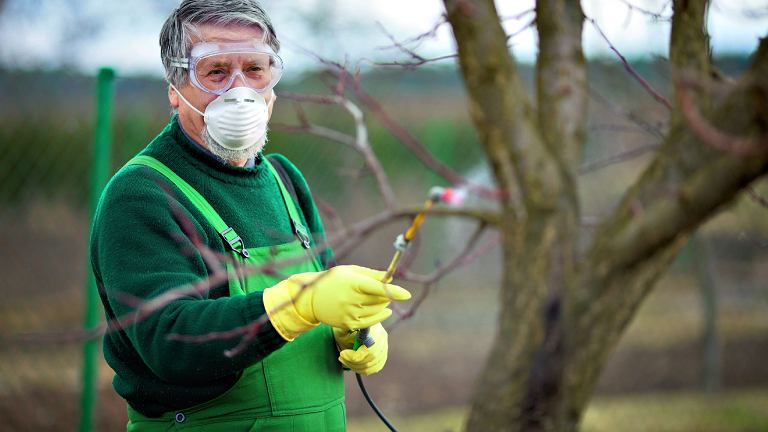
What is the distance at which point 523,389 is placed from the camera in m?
1.89

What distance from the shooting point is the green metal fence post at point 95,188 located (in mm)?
3248

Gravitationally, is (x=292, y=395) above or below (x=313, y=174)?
below

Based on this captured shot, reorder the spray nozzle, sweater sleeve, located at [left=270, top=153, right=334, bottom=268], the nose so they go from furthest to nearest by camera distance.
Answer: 1. sweater sleeve, located at [left=270, top=153, right=334, bottom=268]
2. the nose
3. the spray nozzle

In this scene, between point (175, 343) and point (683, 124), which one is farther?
point (683, 124)

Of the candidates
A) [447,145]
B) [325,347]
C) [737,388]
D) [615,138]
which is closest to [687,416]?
[737,388]

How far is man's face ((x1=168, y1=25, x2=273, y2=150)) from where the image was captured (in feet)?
5.93

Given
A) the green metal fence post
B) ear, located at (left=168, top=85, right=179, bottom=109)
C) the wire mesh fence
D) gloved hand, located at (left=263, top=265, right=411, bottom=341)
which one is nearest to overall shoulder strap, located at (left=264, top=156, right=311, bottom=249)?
ear, located at (left=168, top=85, right=179, bottom=109)

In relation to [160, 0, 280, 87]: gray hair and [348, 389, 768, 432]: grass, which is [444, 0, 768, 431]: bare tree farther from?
[348, 389, 768, 432]: grass

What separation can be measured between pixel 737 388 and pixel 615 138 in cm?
192

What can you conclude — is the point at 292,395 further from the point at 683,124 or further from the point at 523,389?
the point at 683,124

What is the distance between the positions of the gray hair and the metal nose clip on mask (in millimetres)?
75

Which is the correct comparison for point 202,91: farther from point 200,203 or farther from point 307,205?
point 307,205

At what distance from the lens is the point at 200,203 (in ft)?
5.53

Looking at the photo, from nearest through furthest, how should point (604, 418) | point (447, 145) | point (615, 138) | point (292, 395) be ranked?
point (292, 395) < point (604, 418) < point (615, 138) < point (447, 145)
